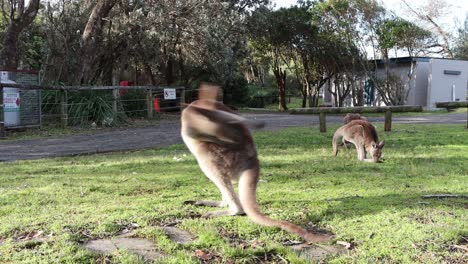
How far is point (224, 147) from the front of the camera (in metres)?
4.28

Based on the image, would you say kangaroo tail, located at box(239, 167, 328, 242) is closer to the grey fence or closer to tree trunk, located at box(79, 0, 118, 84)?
the grey fence

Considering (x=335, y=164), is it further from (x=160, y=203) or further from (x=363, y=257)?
(x=363, y=257)

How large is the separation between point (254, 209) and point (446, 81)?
2929 cm

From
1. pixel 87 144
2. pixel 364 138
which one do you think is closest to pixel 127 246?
pixel 364 138

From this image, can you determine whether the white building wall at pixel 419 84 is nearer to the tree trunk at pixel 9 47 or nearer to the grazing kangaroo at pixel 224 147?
the tree trunk at pixel 9 47

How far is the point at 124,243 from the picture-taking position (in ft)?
12.6

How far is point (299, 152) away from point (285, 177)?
298 cm

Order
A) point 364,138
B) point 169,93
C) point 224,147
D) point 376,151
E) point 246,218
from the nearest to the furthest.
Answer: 1. point 224,147
2. point 246,218
3. point 376,151
4. point 364,138
5. point 169,93

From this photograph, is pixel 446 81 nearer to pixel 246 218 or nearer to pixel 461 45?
pixel 461 45

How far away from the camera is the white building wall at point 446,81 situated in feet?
96.3

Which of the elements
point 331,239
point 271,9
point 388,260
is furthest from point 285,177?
point 271,9

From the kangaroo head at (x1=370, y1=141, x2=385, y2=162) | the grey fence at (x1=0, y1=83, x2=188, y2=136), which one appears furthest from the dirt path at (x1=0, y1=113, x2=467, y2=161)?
the kangaroo head at (x1=370, y1=141, x2=385, y2=162)

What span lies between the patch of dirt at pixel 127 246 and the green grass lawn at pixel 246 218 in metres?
0.09

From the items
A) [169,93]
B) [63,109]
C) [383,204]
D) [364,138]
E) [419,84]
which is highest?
[419,84]
